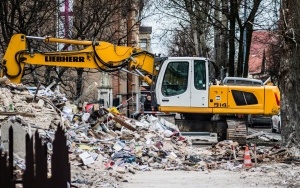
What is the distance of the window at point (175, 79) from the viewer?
19.8 metres

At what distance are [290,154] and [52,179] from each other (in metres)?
11.5

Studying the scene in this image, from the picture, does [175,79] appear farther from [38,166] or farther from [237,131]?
[38,166]

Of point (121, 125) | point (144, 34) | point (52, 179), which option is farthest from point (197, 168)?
point (144, 34)

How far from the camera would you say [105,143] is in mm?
15711

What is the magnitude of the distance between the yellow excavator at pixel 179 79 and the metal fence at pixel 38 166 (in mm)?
14987

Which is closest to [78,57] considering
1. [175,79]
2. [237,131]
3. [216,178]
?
[175,79]

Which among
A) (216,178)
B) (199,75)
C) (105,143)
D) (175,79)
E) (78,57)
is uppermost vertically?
(78,57)

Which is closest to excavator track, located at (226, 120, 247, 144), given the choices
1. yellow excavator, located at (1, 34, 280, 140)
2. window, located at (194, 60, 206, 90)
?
yellow excavator, located at (1, 34, 280, 140)

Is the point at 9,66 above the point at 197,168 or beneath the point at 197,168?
above

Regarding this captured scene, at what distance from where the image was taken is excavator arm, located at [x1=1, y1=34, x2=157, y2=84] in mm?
18406

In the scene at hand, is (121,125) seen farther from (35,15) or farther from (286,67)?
(35,15)

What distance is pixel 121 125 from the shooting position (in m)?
18.6

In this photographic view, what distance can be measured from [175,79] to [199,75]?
2.77 feet

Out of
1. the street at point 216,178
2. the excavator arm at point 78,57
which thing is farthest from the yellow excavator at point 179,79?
the street at point 216,178
